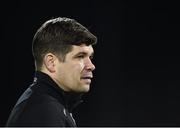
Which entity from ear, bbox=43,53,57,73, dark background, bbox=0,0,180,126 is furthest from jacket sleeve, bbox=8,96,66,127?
dark background, bbox=0,0,180,126

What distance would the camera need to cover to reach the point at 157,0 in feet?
13.2

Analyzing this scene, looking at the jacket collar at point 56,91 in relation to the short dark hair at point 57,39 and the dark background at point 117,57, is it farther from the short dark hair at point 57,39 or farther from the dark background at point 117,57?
the dark background at point 117,57

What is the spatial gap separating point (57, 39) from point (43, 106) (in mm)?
240

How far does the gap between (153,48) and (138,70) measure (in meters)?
0.27

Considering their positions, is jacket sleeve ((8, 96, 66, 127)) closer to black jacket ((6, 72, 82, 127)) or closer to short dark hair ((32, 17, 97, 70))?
black jacket ((6, 72, 82, 127))

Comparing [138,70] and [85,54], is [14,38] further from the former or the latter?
[85,54]

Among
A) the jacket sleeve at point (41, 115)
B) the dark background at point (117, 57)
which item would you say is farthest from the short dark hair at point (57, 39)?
the dark background at point (117, 57)

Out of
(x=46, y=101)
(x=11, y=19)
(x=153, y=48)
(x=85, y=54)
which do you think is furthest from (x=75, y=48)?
(x=153, y=48)

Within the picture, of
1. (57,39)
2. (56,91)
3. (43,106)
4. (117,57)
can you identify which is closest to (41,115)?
(43,106)

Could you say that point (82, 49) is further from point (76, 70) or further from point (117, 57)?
point (117, 57)

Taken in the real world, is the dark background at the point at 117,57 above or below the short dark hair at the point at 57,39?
below

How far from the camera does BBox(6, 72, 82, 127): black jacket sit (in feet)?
3.50

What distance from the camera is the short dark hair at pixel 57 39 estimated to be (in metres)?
1.25

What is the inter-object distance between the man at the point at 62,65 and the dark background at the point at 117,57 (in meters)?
2.41
